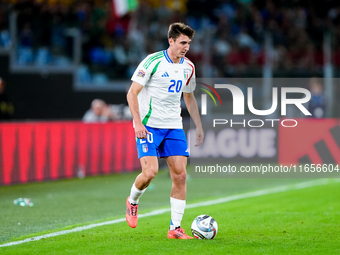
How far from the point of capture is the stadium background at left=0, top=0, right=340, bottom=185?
13414mm

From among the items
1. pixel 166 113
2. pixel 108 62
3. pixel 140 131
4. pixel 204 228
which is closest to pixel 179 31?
pixel 166 113

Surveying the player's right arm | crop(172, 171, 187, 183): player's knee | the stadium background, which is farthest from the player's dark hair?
the stadium background

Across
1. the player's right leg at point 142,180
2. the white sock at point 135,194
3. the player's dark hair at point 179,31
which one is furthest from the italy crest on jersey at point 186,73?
the white sock at point 135,194

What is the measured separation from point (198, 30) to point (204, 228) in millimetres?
17018

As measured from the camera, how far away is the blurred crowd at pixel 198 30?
58.2ft

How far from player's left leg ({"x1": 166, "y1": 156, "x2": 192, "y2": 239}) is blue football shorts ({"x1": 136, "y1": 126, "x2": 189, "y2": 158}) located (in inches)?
3.1

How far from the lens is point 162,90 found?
636cm

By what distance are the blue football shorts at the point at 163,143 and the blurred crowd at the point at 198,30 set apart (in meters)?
11.9

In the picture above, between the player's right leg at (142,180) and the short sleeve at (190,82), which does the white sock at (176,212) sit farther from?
the short sleeve at (190,82)

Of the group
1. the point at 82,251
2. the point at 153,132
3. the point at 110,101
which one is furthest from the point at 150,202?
the point at 110,101

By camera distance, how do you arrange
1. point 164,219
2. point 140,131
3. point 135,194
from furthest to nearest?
point 164,219 → point 135,194 → point 140,131

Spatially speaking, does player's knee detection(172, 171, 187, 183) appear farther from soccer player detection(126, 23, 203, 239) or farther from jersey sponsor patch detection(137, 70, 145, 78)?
jersey sponsor patch detection(137, 70, 145, 78)

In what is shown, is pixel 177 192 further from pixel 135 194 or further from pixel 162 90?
pixel 162 90

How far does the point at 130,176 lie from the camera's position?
14750mm
